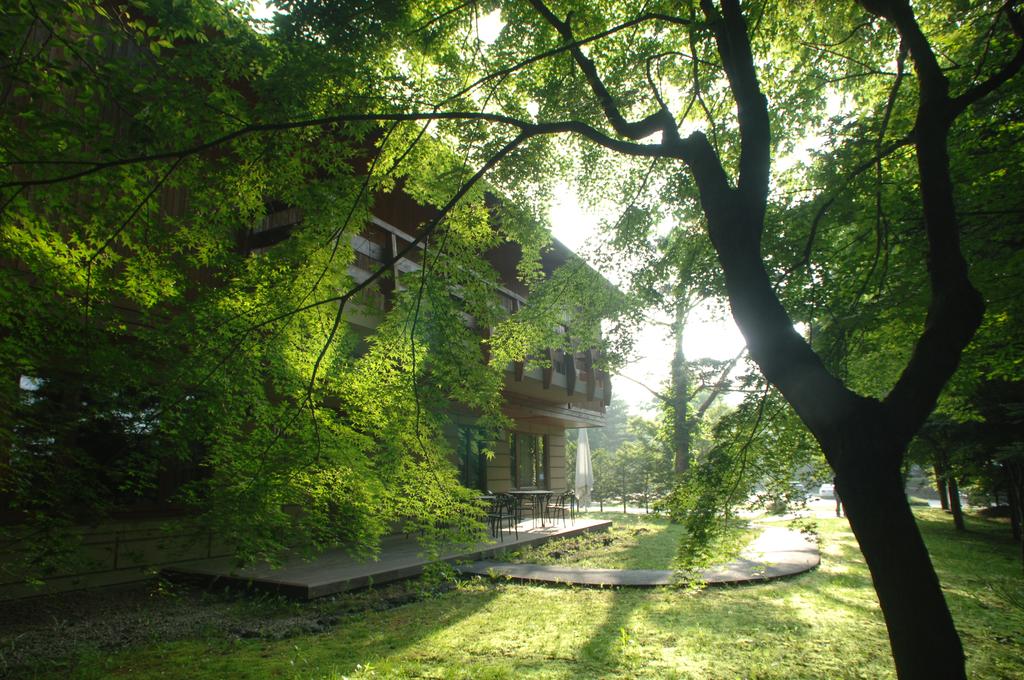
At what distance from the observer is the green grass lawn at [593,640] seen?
5270 millimetres

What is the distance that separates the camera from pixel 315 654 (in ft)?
18.8

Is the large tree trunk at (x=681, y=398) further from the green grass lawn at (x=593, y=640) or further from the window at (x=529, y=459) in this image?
the green grass lawn at (x=593, y=640)

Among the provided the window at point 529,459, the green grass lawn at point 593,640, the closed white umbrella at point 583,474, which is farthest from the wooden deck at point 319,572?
the closed white umbrella at point 583,474

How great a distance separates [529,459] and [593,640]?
15.0 meters

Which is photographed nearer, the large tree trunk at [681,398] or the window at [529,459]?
the window at [529,459]

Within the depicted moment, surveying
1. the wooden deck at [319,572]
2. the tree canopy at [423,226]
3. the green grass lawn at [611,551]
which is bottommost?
the green grass lawn at [611,551]

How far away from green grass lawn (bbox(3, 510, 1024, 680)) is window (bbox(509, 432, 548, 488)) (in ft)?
35.6

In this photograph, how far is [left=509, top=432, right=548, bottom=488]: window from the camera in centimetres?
2009

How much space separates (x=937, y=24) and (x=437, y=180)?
653 centimetres

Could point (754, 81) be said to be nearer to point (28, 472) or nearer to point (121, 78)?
point (121, 78)

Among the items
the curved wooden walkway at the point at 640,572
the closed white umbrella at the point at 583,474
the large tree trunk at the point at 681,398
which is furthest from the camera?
the closed white umbrella at the point at 583,474

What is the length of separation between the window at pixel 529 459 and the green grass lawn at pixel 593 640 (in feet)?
35.6

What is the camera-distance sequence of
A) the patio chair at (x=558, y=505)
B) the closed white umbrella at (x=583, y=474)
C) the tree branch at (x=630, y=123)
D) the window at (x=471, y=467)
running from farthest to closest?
1. the closed white umbrella at (x=583, y=474)
2. the patio chair at (x=558, y=505)
3. the window at (x=471, y=467)
4. the tree branch at (x=630, y=123)

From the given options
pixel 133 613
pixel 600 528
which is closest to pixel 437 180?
pixel 133 613
